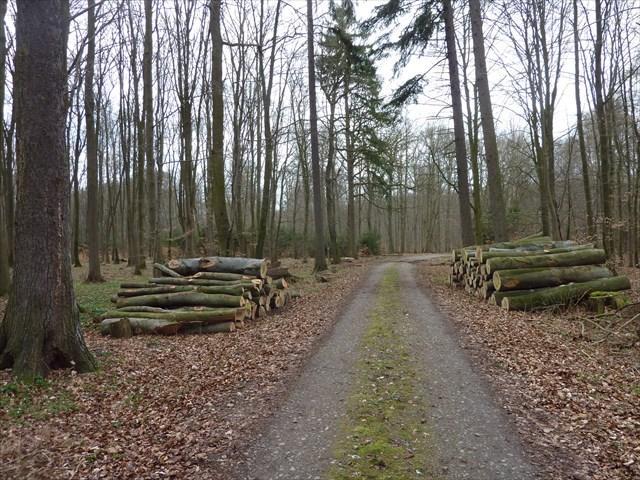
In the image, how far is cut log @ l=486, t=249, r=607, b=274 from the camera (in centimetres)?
1059

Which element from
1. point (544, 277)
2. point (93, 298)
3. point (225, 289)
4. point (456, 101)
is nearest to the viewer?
point (225, 289)

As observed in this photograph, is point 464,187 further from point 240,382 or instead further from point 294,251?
point 294,251

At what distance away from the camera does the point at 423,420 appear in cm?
446

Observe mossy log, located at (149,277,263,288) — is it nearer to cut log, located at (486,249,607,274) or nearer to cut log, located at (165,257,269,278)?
cut log, located at (165,257,269,278)

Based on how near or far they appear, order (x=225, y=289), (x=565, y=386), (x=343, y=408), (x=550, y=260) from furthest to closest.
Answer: (x=550, y=260) → (x=225, y=289) → (x=565, y=386) → (x=343, y=408)

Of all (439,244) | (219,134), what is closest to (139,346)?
(219,134)

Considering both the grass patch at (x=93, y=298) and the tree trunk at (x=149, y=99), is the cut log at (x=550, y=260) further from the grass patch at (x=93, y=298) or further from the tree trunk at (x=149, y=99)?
the tree trunk at (x=149, y=99)

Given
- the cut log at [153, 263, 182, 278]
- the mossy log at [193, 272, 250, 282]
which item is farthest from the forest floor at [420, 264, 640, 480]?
the cut log at [153, 263, 182, 278]

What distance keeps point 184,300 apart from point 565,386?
24.7ft

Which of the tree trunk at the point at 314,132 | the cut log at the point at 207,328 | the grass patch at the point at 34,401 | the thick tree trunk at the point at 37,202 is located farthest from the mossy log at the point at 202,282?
the tree trunk at the point at 314,132

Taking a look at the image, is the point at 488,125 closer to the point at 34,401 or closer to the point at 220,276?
the point at 220,276

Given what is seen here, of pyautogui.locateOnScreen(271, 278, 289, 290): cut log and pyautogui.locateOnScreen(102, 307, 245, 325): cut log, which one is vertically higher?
pyautogui.locateOnScreen(271, 278, 289, 290): cut log

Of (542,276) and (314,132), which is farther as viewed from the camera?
(314,132)

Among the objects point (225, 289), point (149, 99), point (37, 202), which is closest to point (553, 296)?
point (225, 289)
